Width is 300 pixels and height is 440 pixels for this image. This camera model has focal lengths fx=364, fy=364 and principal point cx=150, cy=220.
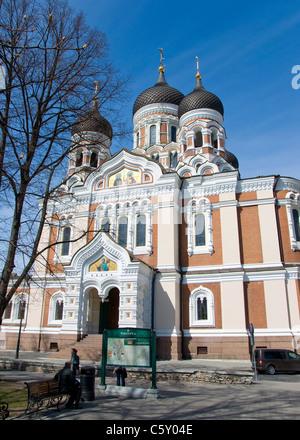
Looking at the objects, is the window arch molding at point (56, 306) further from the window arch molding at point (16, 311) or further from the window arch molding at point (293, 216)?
the window arch molding at point (293, 216)

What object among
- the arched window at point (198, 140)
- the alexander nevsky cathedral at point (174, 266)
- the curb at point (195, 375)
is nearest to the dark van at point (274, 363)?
the alexander nevsky cathedral at point (174, 266)

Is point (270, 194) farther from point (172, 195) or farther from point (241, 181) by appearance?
point (172, 195)

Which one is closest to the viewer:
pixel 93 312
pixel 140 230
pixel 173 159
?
pixel 93 312

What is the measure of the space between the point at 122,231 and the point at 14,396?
13.9 m

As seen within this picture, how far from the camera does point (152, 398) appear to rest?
9.09 m

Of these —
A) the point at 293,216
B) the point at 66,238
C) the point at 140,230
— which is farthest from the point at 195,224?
the point at 66,238

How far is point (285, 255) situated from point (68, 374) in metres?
14.8

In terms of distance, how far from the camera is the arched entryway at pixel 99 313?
20.4 m

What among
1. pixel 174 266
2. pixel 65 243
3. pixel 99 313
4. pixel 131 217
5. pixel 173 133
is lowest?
pixel 99 313

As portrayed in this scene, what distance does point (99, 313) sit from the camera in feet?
68.6

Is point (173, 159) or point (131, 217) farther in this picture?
point (173, 159)

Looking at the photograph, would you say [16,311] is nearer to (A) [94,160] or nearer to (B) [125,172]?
(B) [125,172]

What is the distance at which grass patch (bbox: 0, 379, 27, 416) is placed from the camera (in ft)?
25.7

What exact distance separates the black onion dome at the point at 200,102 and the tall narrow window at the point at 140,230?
11.1 m
